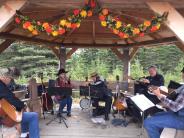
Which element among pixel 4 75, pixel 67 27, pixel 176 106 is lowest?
pixel 176 106

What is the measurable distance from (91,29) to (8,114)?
5.34 meters

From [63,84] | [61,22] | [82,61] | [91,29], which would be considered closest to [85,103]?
[63,84]

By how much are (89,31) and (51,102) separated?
105 inches

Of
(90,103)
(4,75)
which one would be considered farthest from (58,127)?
(4,75)

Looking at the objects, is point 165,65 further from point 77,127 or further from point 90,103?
point 77,127

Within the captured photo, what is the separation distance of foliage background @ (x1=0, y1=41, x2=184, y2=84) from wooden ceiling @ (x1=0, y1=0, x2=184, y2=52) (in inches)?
166

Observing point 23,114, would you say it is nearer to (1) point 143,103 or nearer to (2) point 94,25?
(1) point 143,103

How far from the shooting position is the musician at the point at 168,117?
15.4 feet

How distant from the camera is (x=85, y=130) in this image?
23.4ft

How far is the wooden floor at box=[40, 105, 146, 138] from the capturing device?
668 cm

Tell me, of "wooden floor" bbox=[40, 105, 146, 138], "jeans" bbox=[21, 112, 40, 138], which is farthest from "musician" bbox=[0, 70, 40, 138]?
"wooden floor" bbox=[40, 105, 146, 138]

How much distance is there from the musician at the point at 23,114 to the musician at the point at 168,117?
1.88 m

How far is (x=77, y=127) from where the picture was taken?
24.4ft

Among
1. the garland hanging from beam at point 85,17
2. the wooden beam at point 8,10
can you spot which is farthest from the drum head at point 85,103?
the wooden beam at point 8,10
